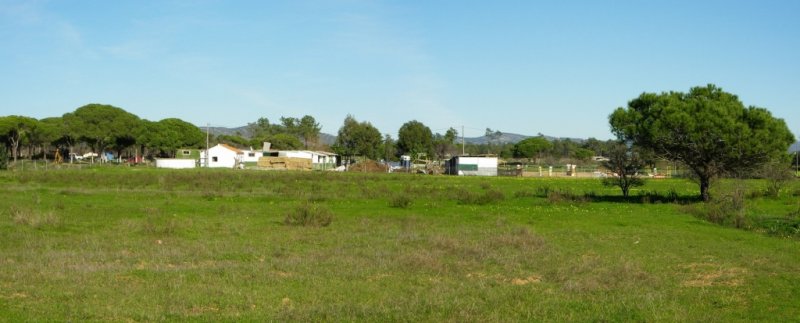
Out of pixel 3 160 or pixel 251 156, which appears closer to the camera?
pixel 3 160

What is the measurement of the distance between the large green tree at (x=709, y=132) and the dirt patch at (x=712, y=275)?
25.1 meters

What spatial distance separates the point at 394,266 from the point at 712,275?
24.6 feet

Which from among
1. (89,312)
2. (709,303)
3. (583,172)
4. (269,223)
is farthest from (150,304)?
(583,172)

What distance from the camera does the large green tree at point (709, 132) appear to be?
3962 centimetres

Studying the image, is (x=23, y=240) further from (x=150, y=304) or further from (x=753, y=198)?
(x=753, y=198)

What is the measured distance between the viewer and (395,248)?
19.5 m

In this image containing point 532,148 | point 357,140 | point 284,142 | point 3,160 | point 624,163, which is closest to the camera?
point 624,163

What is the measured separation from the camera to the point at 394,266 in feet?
53.4

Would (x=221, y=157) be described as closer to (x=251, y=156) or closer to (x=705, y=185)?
(x=251, y=156)

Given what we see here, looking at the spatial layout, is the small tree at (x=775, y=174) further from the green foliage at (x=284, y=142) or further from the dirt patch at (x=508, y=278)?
the green foliage at (x=284, y=142)

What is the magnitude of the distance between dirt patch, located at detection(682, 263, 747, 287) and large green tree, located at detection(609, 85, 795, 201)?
25146 millimetres

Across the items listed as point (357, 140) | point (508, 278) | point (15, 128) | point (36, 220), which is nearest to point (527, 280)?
point (508, 278)

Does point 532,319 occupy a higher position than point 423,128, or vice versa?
point 423,128

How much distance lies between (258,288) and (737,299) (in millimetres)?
9344
